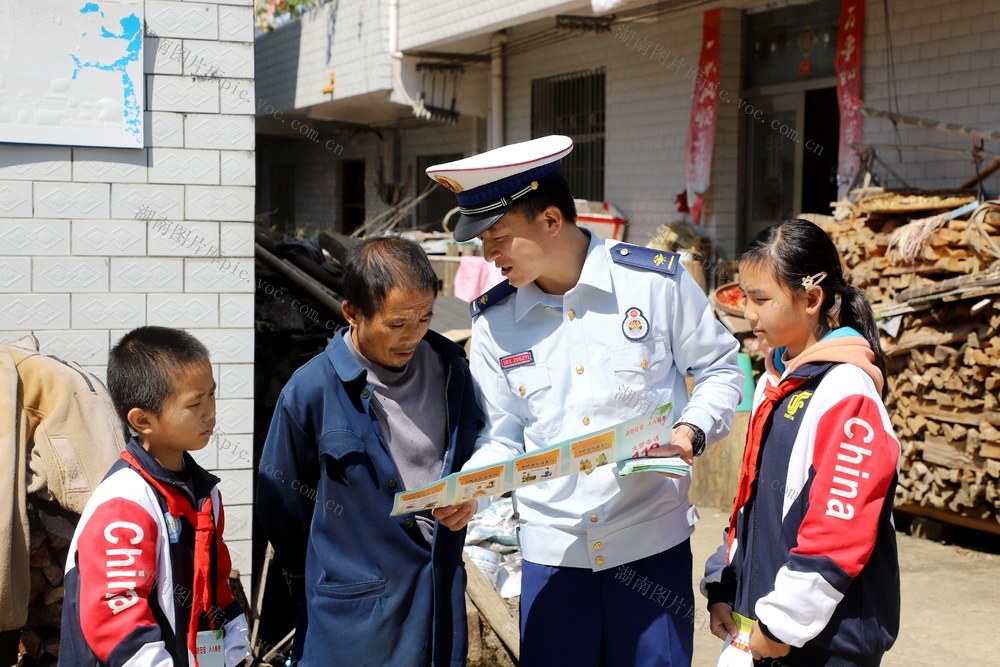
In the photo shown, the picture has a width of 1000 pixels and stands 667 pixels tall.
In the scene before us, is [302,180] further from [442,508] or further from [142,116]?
[442,508]

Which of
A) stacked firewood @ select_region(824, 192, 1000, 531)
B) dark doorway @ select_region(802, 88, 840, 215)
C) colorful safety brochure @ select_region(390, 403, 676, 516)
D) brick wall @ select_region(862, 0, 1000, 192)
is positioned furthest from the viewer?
dark doorway @ select_region(802, 88, 840, 215)

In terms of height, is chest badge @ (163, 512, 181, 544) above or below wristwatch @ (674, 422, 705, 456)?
below

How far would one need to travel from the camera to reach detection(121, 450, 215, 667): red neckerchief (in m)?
2.35

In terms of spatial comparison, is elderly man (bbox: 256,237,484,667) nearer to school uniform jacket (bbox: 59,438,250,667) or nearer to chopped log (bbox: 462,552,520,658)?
school uniform jacket (bbox: 59,438,250,667)

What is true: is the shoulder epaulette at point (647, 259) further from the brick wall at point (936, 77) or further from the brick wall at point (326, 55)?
the brick wall at point (326, 55)

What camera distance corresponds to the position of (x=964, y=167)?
271 inches

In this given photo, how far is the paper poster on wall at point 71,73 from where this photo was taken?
13.0ft

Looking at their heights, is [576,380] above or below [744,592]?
above

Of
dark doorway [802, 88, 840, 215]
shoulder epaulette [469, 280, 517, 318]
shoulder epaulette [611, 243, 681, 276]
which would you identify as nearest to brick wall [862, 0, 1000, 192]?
dark doorway [802, 88, 840, 215]

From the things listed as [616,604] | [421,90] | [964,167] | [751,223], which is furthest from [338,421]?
[421,90]

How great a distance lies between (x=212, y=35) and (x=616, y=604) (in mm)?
3054

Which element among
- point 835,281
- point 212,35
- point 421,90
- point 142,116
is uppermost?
point 421,90

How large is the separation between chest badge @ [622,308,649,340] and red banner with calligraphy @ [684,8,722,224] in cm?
702

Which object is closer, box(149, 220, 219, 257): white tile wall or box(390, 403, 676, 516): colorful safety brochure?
box(390, 403, 676, 516): colorful safety brochure
